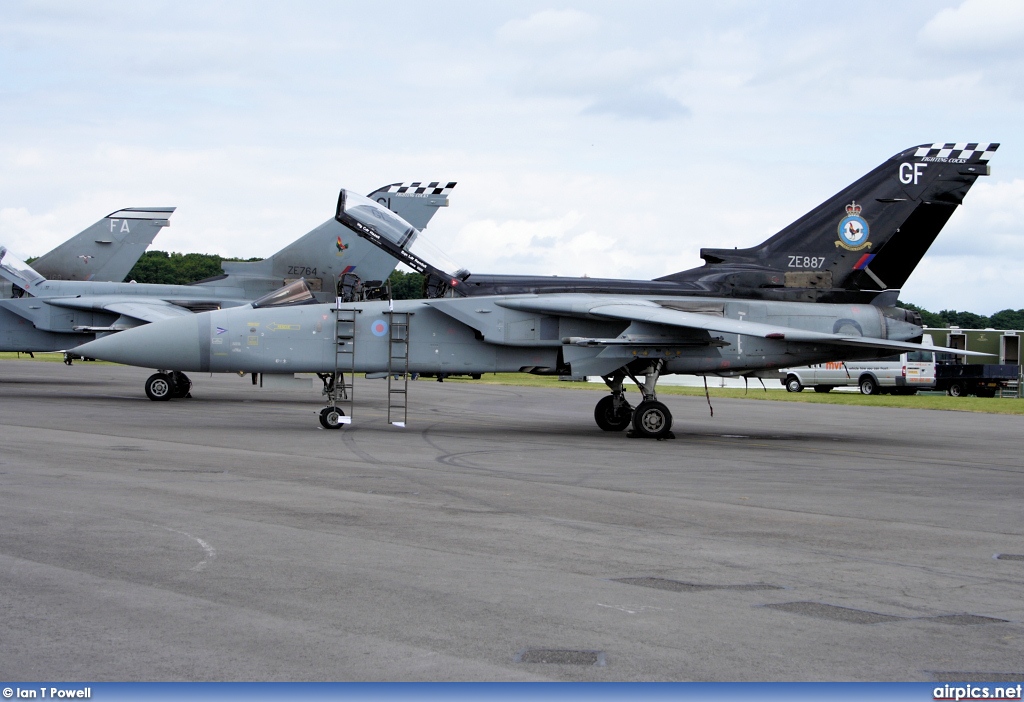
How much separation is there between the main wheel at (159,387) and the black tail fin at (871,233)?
41.2 feet

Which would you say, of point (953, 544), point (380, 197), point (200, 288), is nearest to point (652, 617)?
point (953, 544)

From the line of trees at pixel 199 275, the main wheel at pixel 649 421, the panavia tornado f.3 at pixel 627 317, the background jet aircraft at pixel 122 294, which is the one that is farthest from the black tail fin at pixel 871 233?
the line of trees at pixel 199 275

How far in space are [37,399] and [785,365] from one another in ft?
54.8

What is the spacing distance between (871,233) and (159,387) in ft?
53.1

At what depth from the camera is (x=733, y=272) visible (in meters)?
18.3

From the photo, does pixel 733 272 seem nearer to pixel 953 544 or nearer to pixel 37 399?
pixel 953 544

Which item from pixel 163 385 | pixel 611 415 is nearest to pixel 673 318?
pixel 611 415

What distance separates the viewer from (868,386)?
130 ft

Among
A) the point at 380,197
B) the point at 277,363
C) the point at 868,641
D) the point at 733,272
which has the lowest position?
the point at 868,641

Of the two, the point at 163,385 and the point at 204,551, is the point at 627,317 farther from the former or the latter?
the point at 163,385

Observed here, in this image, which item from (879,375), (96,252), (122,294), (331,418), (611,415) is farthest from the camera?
(879,375)

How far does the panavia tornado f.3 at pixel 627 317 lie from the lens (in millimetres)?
17000

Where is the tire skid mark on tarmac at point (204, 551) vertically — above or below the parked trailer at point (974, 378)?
below

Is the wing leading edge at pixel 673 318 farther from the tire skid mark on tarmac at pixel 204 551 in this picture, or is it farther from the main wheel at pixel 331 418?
the tire skid mark on tarmac at pixel 204 551
